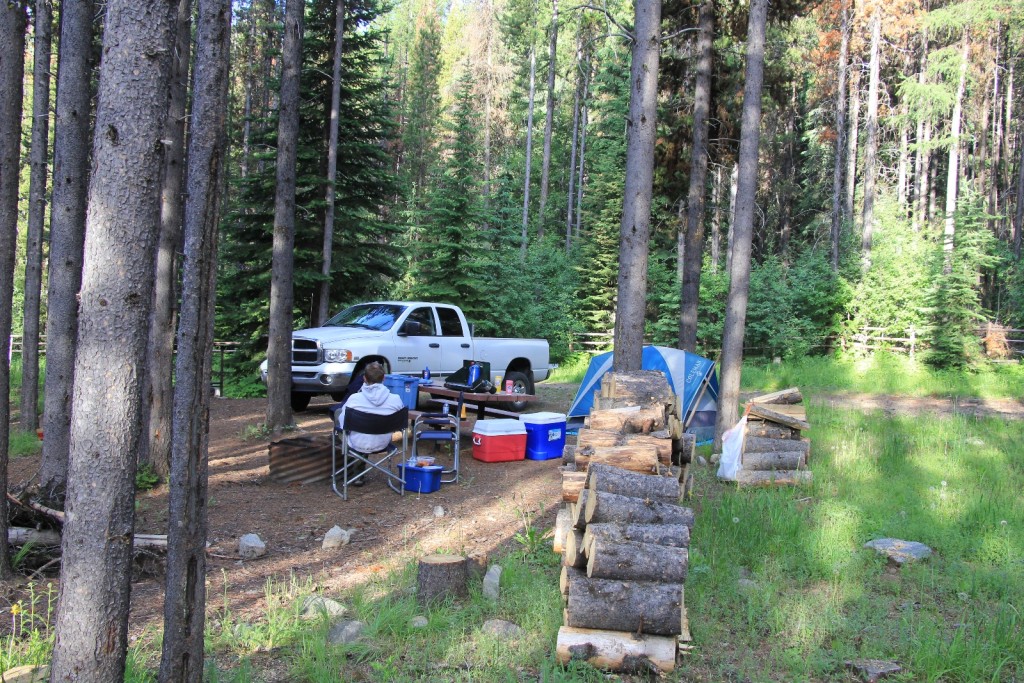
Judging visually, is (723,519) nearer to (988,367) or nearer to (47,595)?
(47,595)

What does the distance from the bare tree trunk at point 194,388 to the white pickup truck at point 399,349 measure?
26.4 feet

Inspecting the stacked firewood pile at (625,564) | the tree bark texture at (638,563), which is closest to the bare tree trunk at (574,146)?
the stacked firewood pile at (625,564)

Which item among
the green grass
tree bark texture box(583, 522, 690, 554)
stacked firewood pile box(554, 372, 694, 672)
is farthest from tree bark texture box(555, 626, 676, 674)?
the green grass

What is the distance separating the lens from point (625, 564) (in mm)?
4496

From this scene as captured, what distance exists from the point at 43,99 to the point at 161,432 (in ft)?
14.2

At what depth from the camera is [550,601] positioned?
508cm

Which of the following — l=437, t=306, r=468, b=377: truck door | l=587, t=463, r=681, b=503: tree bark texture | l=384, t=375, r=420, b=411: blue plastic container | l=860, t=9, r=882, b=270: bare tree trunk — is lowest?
l=587, t=463, r=681, b=503: tree bark texture

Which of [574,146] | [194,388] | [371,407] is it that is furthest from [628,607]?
[574,146]

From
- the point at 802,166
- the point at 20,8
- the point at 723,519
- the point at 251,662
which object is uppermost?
the point at 802,166

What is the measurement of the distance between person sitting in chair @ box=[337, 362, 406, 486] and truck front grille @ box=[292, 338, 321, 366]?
3.85m

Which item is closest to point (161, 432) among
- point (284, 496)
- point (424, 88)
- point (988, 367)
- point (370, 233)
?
point (284, 496)

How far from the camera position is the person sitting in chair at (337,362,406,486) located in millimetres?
7953

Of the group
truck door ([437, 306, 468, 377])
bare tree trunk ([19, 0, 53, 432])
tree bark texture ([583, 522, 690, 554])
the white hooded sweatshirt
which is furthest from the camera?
truck door ([437, 306, 468, 377])

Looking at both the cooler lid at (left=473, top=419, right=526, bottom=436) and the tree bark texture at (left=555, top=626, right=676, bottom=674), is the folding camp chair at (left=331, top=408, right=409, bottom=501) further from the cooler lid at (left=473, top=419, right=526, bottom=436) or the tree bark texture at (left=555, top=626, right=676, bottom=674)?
the tree bark texture at (left=555, top=626, right=676, bottom=674)
